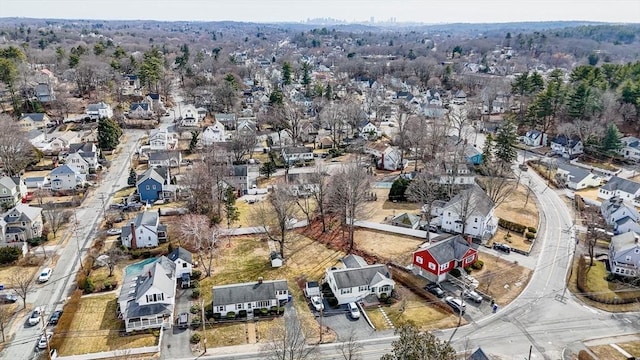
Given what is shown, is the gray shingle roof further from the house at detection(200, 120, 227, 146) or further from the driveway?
the house at detection(200, 120, 227, 146)

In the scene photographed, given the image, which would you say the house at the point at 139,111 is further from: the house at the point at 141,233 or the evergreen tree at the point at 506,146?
the evergreen tree at the point at 506,146

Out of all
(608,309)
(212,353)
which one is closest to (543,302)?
(608,309)

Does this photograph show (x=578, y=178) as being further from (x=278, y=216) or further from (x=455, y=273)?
(x=278, y=216)

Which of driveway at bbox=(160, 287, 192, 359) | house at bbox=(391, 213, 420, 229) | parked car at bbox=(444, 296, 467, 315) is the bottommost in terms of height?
driveway at bbox=(160, 287, 192, 359)

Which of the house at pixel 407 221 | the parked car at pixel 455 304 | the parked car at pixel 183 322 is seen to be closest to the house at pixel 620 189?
the house at pixel 407 221

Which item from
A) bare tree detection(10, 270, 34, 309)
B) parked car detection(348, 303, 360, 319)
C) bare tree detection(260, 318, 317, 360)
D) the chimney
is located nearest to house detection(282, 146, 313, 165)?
the chimney

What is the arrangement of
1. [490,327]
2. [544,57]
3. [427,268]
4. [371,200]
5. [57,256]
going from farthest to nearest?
1. [544,57]
2. [371,200]
3. [57,256]
4. [427,268]
5. [490,327]

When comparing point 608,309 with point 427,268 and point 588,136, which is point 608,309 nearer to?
point 427,268
